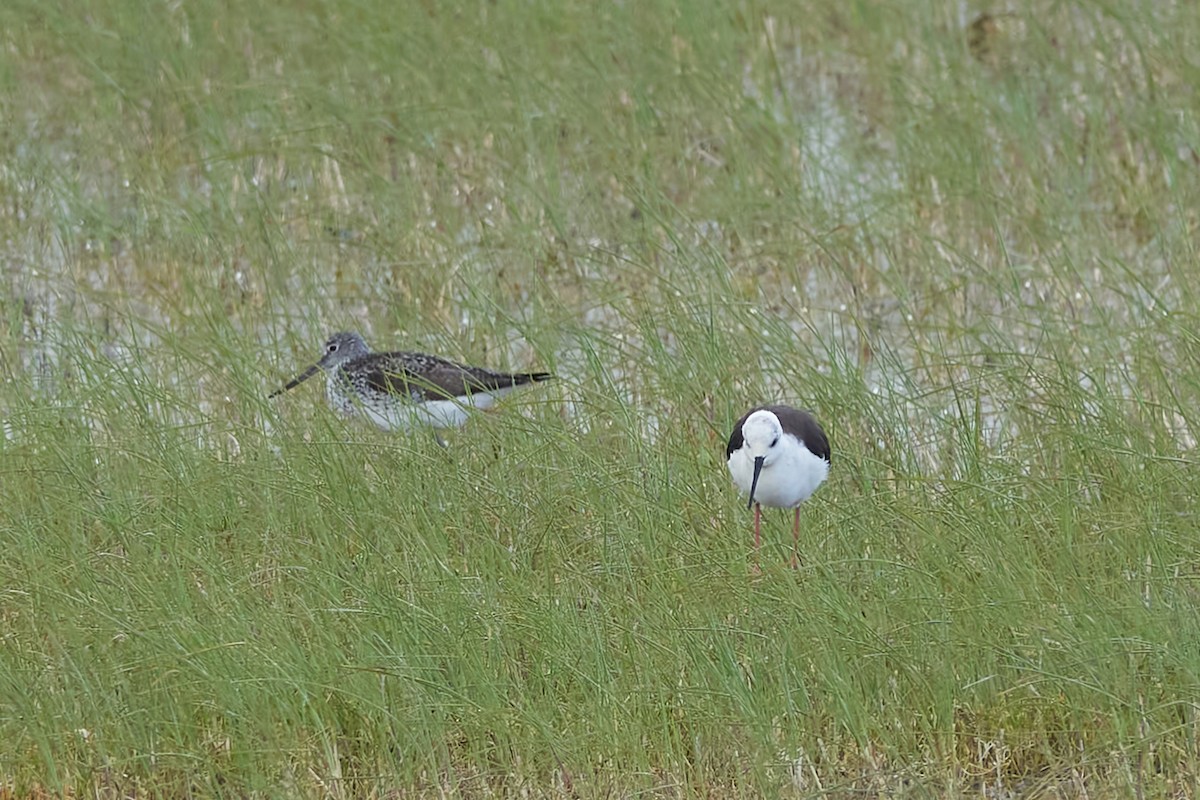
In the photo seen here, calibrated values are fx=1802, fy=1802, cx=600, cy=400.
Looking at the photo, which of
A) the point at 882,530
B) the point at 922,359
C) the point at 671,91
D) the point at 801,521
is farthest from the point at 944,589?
the point at 671,91

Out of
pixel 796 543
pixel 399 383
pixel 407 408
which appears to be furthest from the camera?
pixel 399 383

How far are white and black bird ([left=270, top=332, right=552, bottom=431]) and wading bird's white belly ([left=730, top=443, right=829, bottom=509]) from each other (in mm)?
1113

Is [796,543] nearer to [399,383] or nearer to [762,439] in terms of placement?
[762,439]

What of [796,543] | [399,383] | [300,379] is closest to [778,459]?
[796,543]

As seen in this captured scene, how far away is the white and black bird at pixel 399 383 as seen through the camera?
6.17m

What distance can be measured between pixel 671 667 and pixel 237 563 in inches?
53.2

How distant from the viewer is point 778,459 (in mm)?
4848

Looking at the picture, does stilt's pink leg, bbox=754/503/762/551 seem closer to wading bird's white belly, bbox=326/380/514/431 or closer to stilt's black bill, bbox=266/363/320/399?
wading bird's white belly, bbox=326/380/514/431

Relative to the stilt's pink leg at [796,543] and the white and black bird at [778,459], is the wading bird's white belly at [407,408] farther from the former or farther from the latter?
the stilt's pink leg at [796,543]

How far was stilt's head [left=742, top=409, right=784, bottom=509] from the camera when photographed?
483cm

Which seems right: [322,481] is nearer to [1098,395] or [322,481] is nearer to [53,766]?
[53,766]

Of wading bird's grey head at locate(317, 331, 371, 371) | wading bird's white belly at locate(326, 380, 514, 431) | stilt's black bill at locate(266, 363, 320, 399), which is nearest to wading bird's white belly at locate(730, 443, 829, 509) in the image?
wading bird's white belly at locate(326, 380, 514, 431)

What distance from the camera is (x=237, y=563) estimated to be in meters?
4.98

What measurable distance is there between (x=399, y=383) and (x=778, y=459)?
2.03 meters
